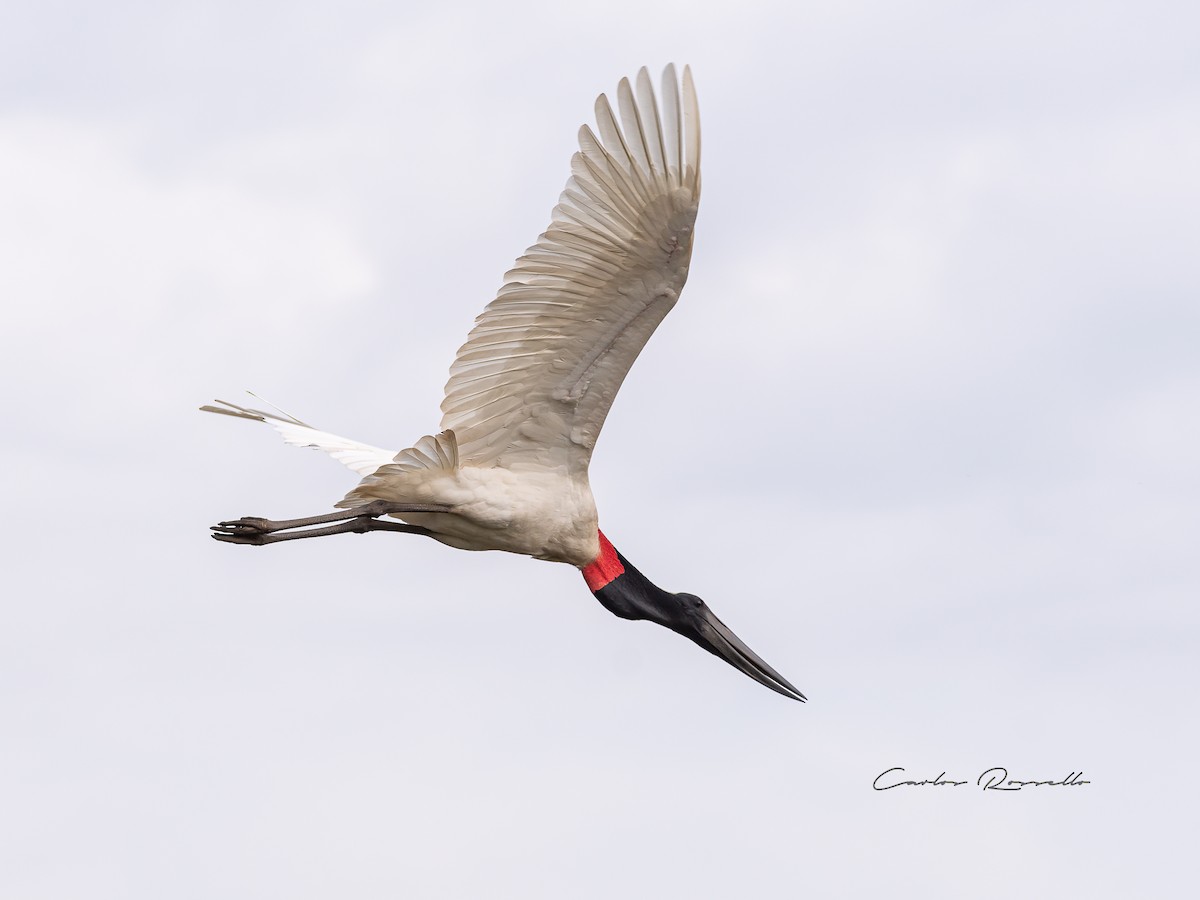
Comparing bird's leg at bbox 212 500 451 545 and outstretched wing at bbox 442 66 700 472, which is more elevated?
outstretched wing at bbox 442 66 700 472

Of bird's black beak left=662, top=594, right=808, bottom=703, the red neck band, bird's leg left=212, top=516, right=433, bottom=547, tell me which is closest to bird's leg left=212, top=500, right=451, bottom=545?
bird's leg left=212, top=516, right=433, bottom=547

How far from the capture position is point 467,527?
35.9ft

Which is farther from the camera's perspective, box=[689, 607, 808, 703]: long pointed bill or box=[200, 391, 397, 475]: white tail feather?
box=[689, 607, 808, 703]: long pointed bill

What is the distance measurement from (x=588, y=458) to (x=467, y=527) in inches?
33.2

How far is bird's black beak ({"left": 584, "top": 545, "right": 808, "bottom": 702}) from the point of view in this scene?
472 inches

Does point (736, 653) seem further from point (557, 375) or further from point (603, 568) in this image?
point (557, 375)

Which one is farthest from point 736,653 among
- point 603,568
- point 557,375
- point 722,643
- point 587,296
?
point 587,296

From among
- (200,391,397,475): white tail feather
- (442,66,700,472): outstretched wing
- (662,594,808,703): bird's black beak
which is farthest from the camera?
(662,594,808,703): bird's black beak

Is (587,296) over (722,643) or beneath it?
over

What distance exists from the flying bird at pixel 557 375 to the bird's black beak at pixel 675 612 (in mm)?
29

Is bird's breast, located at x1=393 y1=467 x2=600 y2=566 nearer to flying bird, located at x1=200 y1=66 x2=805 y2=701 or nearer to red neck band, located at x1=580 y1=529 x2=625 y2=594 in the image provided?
flying bird, located at x1=200 y1=66 x2=805 y2=701

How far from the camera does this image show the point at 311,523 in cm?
1096

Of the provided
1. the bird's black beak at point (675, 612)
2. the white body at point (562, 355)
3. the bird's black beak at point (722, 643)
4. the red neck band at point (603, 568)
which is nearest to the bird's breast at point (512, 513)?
the white body at point (562, 355)

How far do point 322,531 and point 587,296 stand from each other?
2.44m
